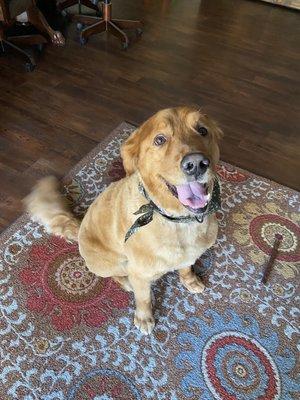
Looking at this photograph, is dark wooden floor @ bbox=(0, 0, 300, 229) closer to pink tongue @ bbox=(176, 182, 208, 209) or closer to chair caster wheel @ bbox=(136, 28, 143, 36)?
chair caster wheel @ bbox=(136, 28, 143, 36)

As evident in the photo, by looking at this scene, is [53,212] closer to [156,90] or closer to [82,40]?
[156,90]

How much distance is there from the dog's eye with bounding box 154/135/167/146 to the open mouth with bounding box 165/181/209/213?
0.16 m

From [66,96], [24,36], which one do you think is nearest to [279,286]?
[66,96]

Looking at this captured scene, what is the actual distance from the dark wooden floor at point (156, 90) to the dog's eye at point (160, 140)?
128 centimetres

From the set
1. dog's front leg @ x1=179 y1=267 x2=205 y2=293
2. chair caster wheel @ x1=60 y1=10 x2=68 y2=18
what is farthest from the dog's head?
chair caster wheel @ x1=60 y1=10 x2=68 y2=18

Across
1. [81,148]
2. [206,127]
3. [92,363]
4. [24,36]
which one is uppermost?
[206,127]

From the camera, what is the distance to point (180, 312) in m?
1.90

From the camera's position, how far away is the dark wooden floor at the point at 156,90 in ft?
8.94

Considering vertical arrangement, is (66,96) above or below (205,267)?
above

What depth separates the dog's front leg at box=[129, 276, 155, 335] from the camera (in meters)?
1.71

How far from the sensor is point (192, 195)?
54.4 inches

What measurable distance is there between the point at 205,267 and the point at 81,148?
132 cm

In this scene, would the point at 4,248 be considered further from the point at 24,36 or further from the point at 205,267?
the point at 24,36

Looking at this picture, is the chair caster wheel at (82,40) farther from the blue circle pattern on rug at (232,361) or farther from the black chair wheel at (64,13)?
the blue circle pattern on rug at (232,361)
